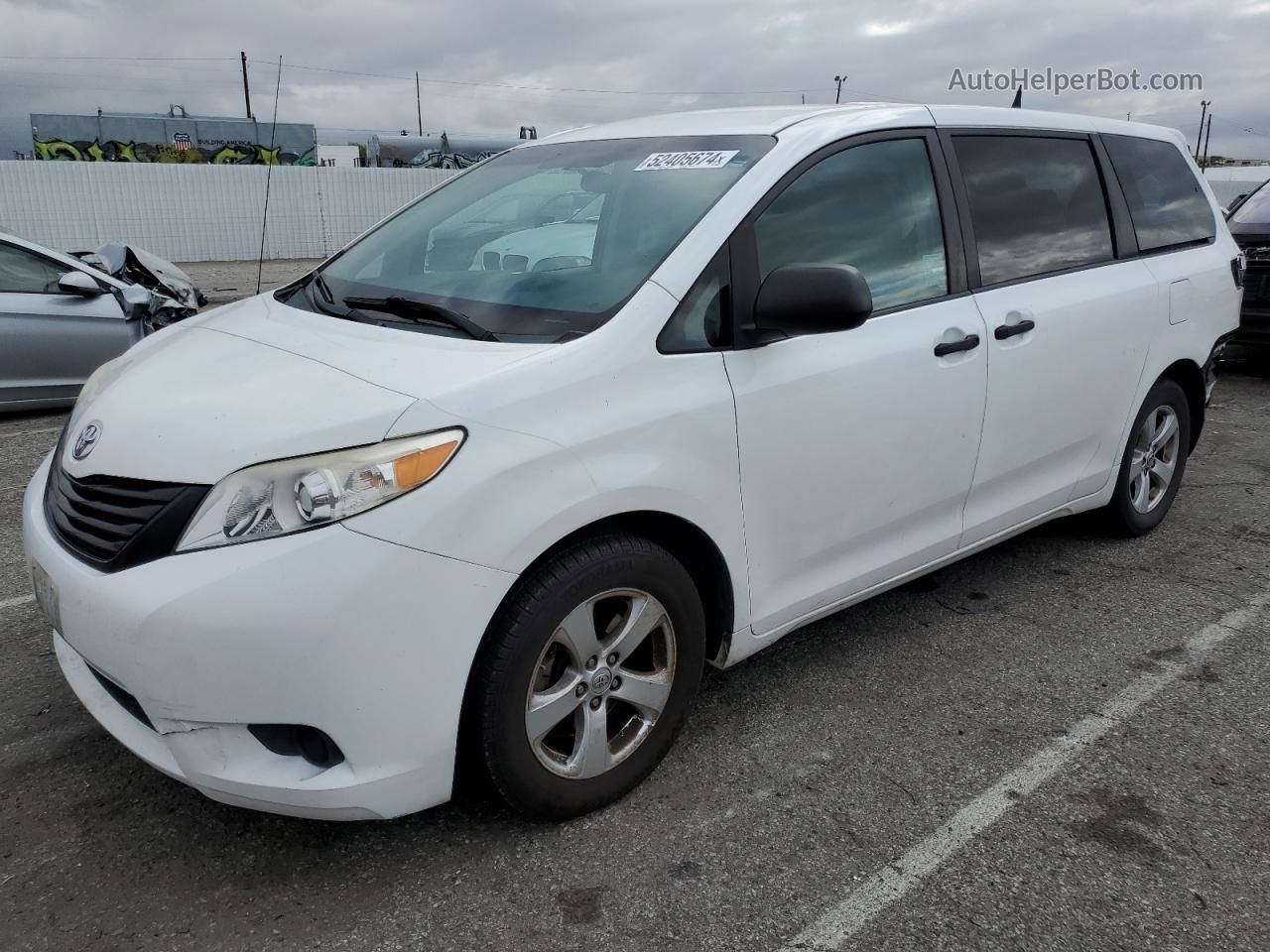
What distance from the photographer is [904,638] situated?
11.7 ft

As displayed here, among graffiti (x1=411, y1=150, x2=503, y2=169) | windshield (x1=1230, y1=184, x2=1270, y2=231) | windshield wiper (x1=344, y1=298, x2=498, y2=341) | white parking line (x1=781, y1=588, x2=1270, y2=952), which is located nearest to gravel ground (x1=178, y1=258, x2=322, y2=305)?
graffiti (x1=411, y1=150, x2=503, y2=169)

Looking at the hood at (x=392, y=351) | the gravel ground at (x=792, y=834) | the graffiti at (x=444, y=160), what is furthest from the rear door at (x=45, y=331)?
the graffiti at (x=444, y=160)

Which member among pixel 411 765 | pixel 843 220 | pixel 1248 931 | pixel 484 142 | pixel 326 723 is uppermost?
pixel 484 142

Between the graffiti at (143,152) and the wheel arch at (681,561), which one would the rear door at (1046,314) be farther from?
the graffiti at (143,152)

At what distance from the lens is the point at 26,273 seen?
6848 mm

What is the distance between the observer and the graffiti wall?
3312 cm

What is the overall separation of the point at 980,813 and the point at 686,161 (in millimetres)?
1970

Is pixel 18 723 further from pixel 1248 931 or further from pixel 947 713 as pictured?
pixel 1248 931

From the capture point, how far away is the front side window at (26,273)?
6.75 meters

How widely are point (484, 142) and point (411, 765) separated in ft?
115

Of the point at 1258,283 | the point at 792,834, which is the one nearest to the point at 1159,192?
the point at 792,834

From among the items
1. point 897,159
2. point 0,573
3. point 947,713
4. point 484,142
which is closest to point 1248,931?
point 947,713

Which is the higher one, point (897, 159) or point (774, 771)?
point (897, 159)

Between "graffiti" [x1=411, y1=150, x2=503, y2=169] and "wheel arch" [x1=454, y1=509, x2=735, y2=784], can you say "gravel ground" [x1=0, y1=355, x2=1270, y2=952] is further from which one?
"graffiti" [x1=411, y1=150, x2=503, y2=169]
